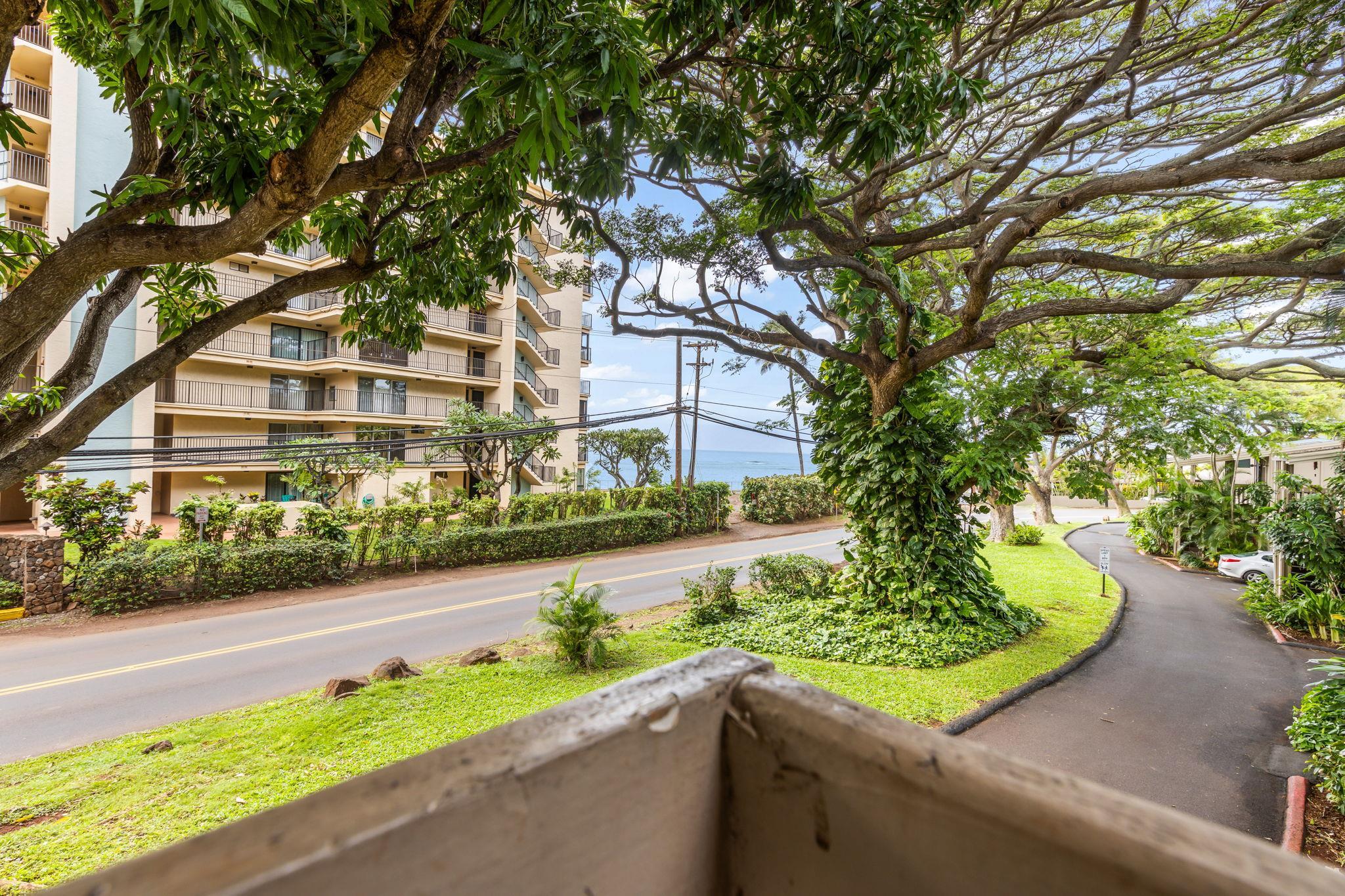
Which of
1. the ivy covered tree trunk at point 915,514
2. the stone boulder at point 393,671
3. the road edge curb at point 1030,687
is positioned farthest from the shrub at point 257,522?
the road edge curb at point 1030,687

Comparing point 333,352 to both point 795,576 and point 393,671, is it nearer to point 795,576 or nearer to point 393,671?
point 393,671

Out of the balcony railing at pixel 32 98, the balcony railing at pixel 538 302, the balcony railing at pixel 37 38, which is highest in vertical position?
the balcony railing at pixel 37 38

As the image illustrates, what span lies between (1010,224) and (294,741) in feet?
28.9

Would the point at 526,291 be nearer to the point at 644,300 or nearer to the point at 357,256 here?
the point at 644,300

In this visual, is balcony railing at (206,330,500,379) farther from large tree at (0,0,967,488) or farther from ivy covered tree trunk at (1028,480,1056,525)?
ivy covered tree trunk at (1028,480,1056,525)

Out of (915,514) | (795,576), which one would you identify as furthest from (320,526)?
(915,514)

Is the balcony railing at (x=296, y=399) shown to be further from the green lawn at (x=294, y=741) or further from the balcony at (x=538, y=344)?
the green lawn at (x=294, y=741)

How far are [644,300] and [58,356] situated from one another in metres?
15.5

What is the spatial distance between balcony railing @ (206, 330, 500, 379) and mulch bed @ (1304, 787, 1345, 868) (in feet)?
57.3

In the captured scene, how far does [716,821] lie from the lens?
88 cm

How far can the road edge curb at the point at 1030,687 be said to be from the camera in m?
5.03

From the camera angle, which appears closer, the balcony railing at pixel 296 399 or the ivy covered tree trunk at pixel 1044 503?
the balcony railing at pixel 296 399

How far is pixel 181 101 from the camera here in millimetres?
2533

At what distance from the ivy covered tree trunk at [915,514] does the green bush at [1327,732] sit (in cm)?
307
